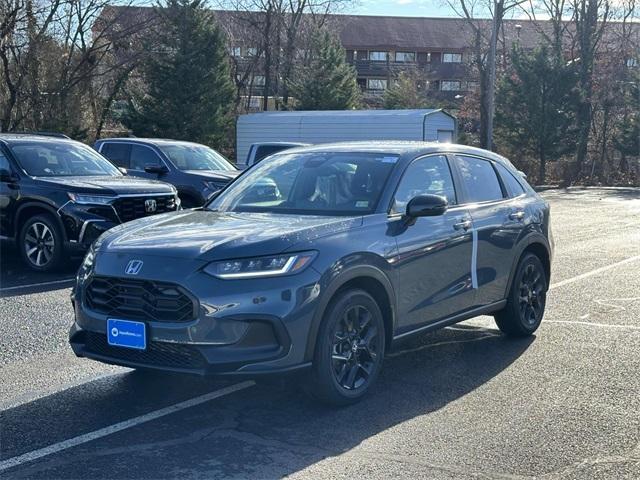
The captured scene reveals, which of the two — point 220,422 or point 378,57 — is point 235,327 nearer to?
point 220,422

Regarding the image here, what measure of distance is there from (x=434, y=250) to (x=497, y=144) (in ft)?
109

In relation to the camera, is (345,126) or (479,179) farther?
(345,126)

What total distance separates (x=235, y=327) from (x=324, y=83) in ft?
114

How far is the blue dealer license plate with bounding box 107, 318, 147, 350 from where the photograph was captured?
193 inches

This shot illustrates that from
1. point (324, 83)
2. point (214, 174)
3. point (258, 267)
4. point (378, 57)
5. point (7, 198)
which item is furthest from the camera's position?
point (378, 57)

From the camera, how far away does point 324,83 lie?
3869 cm

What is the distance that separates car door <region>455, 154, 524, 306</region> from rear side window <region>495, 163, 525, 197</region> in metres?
0.12

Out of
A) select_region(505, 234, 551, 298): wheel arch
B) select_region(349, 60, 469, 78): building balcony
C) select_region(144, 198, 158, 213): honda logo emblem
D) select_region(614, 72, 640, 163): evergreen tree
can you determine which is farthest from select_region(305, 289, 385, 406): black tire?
select_region(349, 60, 469, 78): building balcony

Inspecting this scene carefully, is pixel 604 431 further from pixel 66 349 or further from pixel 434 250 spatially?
pixel 66 349

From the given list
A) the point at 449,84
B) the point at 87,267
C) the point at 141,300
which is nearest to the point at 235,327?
the point at 141,300

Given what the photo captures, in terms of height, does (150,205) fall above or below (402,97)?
below

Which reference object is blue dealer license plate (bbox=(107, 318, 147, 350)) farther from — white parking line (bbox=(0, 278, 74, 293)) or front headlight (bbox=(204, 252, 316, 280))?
white parking line (bbox=(0, 278, 74, 293))

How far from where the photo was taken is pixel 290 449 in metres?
4.64

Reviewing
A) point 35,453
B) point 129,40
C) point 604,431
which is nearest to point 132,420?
point 35,453
